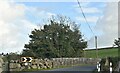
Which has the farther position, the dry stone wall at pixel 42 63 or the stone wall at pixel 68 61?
the stone wall at pixel 68 61

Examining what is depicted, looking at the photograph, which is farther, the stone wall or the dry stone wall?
Answer: the stone wall

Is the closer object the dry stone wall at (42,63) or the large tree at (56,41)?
the dry stone wall at (42,63)

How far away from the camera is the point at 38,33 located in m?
77.1

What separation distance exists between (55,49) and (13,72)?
38065mm

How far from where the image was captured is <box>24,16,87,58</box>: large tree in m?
74.3

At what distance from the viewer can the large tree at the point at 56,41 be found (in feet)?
244

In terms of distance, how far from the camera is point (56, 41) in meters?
76.4

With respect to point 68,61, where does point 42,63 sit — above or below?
above

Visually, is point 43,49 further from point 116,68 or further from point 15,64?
point 116,68

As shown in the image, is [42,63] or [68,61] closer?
[42,63]

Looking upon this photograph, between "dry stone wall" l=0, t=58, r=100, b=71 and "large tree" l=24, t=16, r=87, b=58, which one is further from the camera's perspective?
"large tree" l=24, t=16, r=87, b=58

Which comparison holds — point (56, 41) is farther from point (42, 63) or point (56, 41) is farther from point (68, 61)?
point (42, 63)

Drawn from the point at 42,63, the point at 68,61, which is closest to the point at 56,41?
the point at 68,61

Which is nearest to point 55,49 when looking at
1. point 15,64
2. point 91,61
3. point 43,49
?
point 43,49
